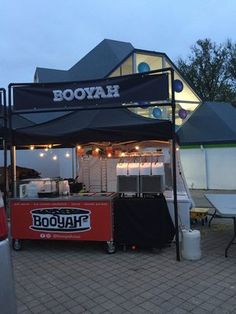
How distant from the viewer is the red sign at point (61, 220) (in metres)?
6.04

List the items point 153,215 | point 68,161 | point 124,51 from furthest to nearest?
point 124,51 < point 68,161 < point 153,215

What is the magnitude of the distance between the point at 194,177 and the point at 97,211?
11.5 m

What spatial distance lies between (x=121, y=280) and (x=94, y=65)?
581 inches

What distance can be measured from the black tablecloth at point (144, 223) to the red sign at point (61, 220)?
0.21 metres

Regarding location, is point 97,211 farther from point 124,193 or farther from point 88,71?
point 88,71

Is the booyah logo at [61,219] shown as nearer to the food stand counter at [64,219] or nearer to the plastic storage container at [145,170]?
the food stand counter at [64,219]

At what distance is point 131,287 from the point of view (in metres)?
4.51

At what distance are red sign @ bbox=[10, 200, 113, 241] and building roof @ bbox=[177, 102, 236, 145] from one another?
10.2m

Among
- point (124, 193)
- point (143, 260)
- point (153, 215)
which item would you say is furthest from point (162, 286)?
point (124, 193)

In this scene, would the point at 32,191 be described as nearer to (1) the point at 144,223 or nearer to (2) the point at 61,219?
(2) the point at 61,219

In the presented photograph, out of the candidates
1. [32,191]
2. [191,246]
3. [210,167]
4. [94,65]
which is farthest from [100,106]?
[94,65]

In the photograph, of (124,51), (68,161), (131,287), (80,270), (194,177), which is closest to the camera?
(131,287)

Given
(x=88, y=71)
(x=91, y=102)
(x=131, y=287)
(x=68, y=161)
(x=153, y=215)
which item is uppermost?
(x=88, y=71)

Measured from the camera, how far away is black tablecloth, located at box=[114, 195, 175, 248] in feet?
19.7
